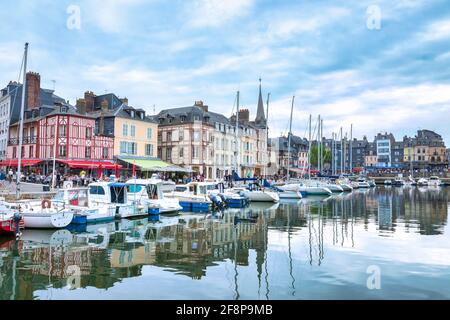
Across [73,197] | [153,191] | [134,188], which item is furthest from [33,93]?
[73,197]

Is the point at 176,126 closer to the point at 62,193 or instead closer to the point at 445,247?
the point at 62,193

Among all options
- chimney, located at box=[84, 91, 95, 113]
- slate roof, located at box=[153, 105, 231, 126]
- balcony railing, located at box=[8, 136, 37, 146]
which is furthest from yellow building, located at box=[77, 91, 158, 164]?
balcony railing, located at box=[8, 136, 37, 146]

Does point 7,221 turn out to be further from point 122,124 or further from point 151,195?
point 122,124

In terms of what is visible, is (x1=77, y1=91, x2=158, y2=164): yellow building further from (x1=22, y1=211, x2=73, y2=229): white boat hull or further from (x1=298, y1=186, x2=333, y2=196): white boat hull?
(x1=22, y1=211, x2=73, y2=229): white boat hull

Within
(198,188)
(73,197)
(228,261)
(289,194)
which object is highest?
(198,188)

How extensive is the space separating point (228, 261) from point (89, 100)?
1663 inches

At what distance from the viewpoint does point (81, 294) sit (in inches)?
423

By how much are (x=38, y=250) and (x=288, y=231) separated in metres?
12.3

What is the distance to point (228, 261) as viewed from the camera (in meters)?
14.8

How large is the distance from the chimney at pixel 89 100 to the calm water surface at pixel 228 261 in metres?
30.4

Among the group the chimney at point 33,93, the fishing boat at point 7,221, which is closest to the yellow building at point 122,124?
the chimney at point 33,93
